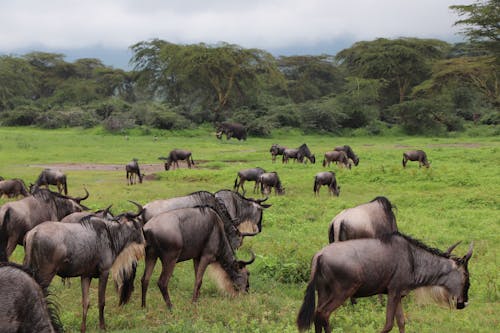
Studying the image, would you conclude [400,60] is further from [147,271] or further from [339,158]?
[147,271]

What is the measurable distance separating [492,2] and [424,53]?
71.2 feet

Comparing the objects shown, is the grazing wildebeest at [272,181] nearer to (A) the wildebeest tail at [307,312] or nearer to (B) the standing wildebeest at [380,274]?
(B) the standing wildebeest at [380,274]

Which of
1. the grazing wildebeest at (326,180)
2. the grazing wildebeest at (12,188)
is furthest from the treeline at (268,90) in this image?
the grazing wildebeest at (12,188)

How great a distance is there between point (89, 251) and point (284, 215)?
8182 mm

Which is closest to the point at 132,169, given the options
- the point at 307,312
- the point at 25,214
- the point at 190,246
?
the point at 25,214

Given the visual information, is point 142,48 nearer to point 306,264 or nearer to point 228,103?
point 228,103

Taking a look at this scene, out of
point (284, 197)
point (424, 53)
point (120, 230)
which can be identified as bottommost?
point (284, 197)

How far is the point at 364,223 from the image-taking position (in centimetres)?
909

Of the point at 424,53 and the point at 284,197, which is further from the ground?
the point at 424,53

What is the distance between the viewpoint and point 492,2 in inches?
1244

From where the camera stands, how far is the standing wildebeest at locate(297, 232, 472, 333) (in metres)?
6.27

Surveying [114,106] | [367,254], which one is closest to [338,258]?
[367,254]

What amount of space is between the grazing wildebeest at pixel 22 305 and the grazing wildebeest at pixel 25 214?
431 centimetres

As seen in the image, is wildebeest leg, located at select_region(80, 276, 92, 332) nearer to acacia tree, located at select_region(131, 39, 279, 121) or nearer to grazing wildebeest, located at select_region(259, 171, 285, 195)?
grazing wildebeest, located at select_region(259, 171, 285, 195)
